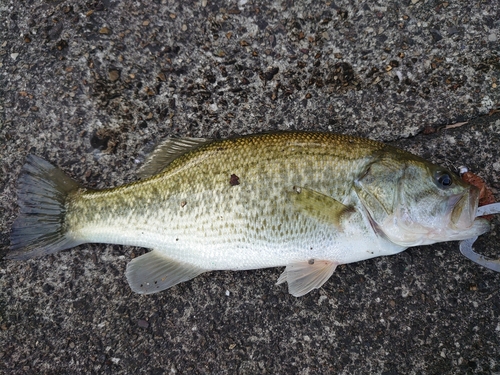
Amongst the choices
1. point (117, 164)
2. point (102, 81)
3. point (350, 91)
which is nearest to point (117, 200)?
point (117, 164)

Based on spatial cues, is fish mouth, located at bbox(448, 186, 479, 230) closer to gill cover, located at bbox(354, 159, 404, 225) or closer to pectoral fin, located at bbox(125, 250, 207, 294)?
gill cover, located at bbox(354, 159, 404, 225)

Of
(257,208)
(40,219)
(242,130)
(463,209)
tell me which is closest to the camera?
(463,209)

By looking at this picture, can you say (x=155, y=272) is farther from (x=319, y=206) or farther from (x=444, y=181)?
(x=444, y=181)

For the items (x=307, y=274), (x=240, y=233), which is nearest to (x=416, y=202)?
(x=307, y=274)

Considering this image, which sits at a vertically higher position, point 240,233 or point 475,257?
point 240,233

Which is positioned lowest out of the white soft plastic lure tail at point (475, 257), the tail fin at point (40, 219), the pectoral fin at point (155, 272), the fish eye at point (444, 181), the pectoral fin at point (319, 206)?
the pectoral fin at point (155, 272)

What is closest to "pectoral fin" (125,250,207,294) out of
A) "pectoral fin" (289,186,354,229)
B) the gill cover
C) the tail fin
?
the tail fin

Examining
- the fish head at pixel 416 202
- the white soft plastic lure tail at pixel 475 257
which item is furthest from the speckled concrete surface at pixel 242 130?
the fish head at pixel 416 202

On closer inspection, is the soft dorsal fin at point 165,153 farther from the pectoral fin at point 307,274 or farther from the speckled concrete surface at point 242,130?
the pectoral fin at point 307,274
